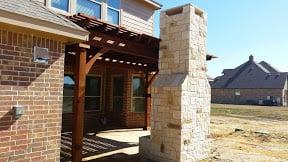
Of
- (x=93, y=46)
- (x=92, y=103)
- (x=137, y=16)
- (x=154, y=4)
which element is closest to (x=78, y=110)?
(x=93, y=46)

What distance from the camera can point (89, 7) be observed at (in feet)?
37.8

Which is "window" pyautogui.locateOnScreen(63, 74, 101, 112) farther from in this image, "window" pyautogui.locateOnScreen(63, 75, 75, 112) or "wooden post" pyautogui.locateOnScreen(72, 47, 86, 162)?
"wooden post" pyautogui.locateOnScreen(72, 47, 86, 162)

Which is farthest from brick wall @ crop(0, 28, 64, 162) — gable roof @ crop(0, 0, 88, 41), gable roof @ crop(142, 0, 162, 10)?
gable roof @ crop(142, 0, 162, 10)

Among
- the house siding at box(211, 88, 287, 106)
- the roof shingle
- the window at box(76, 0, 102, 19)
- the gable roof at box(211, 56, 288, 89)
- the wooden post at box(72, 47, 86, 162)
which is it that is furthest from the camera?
the gable roof at box(211, 56, 288, 89)

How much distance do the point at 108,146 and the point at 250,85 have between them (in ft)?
177

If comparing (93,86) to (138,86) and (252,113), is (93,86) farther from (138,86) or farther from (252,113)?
(252,113)

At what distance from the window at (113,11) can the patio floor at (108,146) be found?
5115mm

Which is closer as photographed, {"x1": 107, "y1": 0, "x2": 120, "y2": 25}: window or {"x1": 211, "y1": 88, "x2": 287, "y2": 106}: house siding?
{"x1": 107, "y1": 0, "x2": 120, "y2": 25}: window

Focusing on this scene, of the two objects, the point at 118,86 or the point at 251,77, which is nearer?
the point at 118,86

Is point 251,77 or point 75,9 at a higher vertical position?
point 251,77

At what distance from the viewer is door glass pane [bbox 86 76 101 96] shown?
49.8ft

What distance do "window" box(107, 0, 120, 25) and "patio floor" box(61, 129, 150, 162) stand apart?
5115 millimetres

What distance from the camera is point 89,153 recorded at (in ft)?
31.4

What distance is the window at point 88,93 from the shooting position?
46.3 ft
